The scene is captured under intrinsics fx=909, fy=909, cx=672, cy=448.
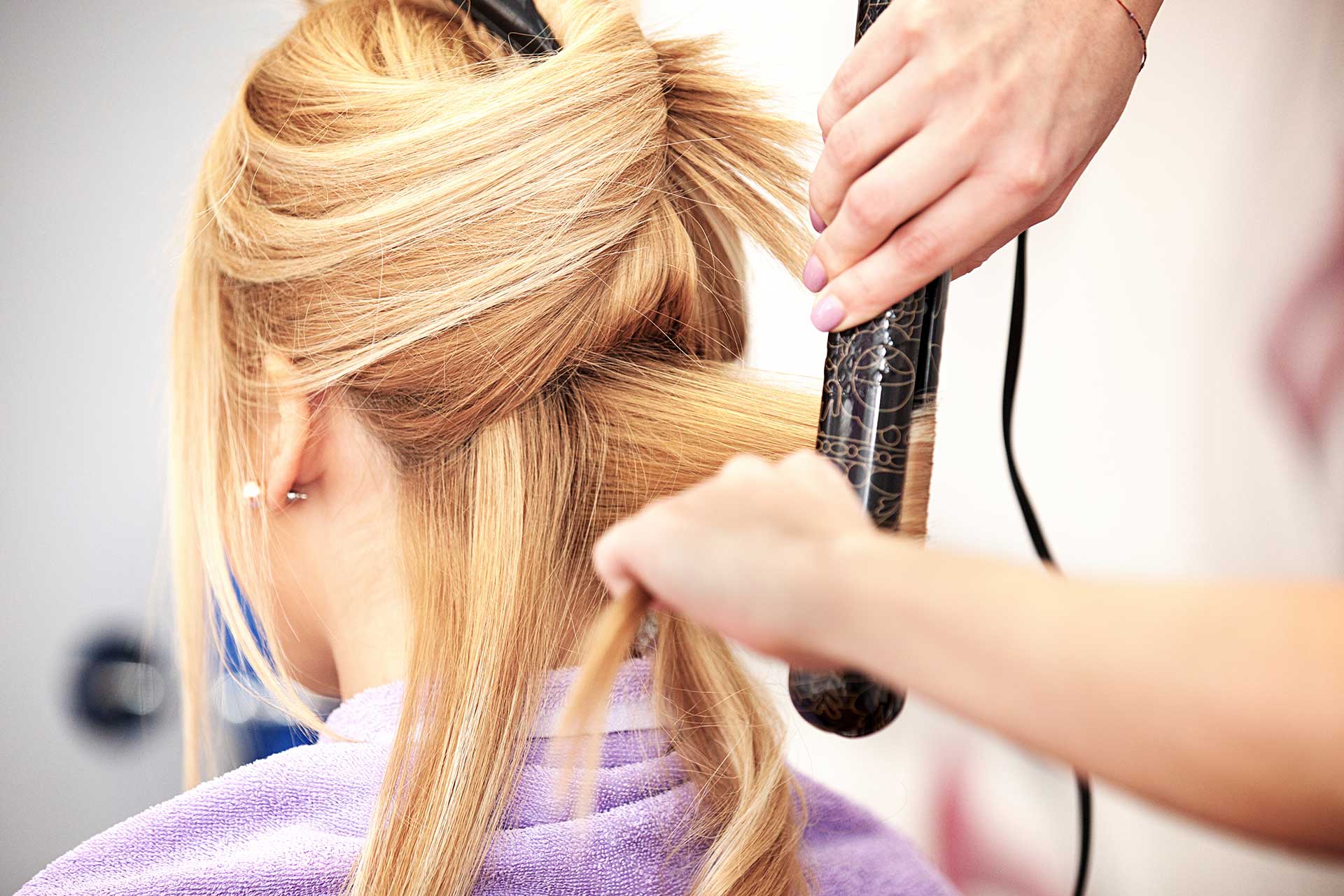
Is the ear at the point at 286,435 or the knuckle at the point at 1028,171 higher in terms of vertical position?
the knuckle at the point at 1028,171

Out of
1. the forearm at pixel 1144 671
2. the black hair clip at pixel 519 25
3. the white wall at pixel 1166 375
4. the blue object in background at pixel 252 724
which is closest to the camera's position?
the forearm at pixel 1144 671

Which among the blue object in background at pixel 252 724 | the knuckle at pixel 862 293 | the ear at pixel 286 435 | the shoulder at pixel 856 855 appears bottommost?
the blue object in background at pixel 252 724

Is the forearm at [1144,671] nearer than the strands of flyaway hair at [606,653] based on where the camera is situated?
Yes

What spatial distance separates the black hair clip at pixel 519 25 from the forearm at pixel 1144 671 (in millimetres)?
571

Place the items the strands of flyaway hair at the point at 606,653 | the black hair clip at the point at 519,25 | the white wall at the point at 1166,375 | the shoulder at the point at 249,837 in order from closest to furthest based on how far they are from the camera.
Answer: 1. the strands of flyaway hair at the point at 606,653
2. the shoulder at the point at 249,837
3. the black hair clip at the point at 519,25
4. the white wall at the point at 1166,375

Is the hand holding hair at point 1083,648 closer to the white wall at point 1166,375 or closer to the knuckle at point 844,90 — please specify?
the knuckle at point 844,90

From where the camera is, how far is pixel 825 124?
539 mm

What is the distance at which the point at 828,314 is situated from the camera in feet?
1.59

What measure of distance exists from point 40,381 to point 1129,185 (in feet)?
3.87

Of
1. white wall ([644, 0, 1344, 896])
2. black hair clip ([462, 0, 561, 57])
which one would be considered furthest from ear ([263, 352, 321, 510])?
white wall ([644, 0, 1344, 896])

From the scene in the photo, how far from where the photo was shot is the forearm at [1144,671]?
0.22 m

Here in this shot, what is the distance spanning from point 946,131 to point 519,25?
37cm

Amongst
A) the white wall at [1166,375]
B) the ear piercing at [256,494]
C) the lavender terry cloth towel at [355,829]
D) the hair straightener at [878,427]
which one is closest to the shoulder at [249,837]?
the lavender terry cloth towel at [355,829]

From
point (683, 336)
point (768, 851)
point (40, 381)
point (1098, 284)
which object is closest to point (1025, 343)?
point (1098, 284)
